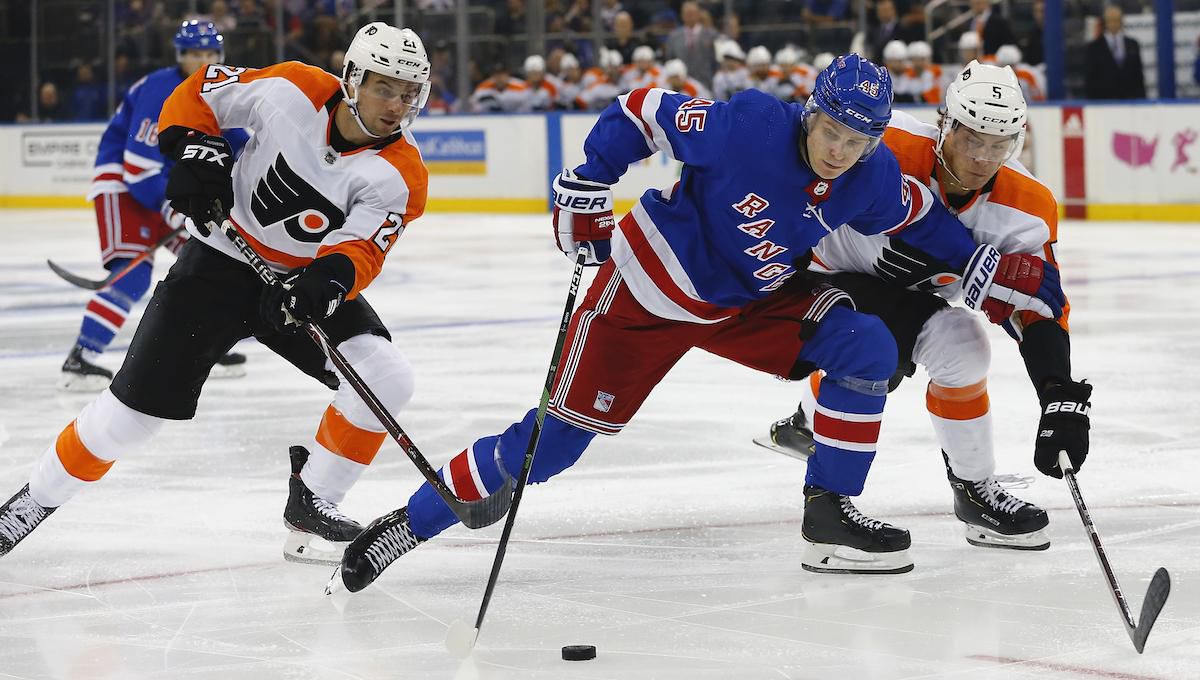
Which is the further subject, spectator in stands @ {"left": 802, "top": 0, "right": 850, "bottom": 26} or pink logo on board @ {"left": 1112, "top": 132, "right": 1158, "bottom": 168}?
spectator in stands @ {"left": 802, "top": 0, "right": 850, "bottom": 26}

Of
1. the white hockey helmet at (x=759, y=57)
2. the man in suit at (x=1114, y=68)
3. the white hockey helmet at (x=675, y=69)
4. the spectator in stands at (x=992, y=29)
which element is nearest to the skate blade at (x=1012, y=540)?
the man in suit at (x=1114, y=68)

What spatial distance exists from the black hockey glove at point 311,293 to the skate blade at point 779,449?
1501 millimetres

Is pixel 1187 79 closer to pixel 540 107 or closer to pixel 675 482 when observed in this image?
pixel 540 107

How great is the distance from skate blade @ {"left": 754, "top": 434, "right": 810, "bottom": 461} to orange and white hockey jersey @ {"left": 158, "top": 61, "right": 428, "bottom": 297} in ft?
4.41

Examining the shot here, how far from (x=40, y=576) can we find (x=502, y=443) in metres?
0.95

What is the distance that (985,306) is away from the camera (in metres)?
3.42

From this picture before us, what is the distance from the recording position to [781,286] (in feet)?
11.1

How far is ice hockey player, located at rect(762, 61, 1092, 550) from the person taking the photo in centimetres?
325

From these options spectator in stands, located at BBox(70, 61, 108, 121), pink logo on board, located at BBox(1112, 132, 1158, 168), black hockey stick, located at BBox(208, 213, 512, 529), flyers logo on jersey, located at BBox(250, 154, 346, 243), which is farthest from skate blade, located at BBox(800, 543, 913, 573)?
spectator in stands, located at BBox(70, 61, 108, 121)

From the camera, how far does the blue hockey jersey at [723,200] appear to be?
309 cm

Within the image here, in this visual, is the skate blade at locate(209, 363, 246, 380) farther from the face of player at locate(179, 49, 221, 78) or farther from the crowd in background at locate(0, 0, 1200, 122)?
the crowd in background at locate(0, 0, 1200, 122)

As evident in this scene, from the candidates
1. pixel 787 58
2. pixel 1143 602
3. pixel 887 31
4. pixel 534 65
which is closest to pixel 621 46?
pixel 534 65

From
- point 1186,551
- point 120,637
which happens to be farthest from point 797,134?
point 120,637

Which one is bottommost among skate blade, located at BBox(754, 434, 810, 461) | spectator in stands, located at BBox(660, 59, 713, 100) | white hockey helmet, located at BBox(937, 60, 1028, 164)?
skate blade, located at BBox(754, 434, 810, 461)
